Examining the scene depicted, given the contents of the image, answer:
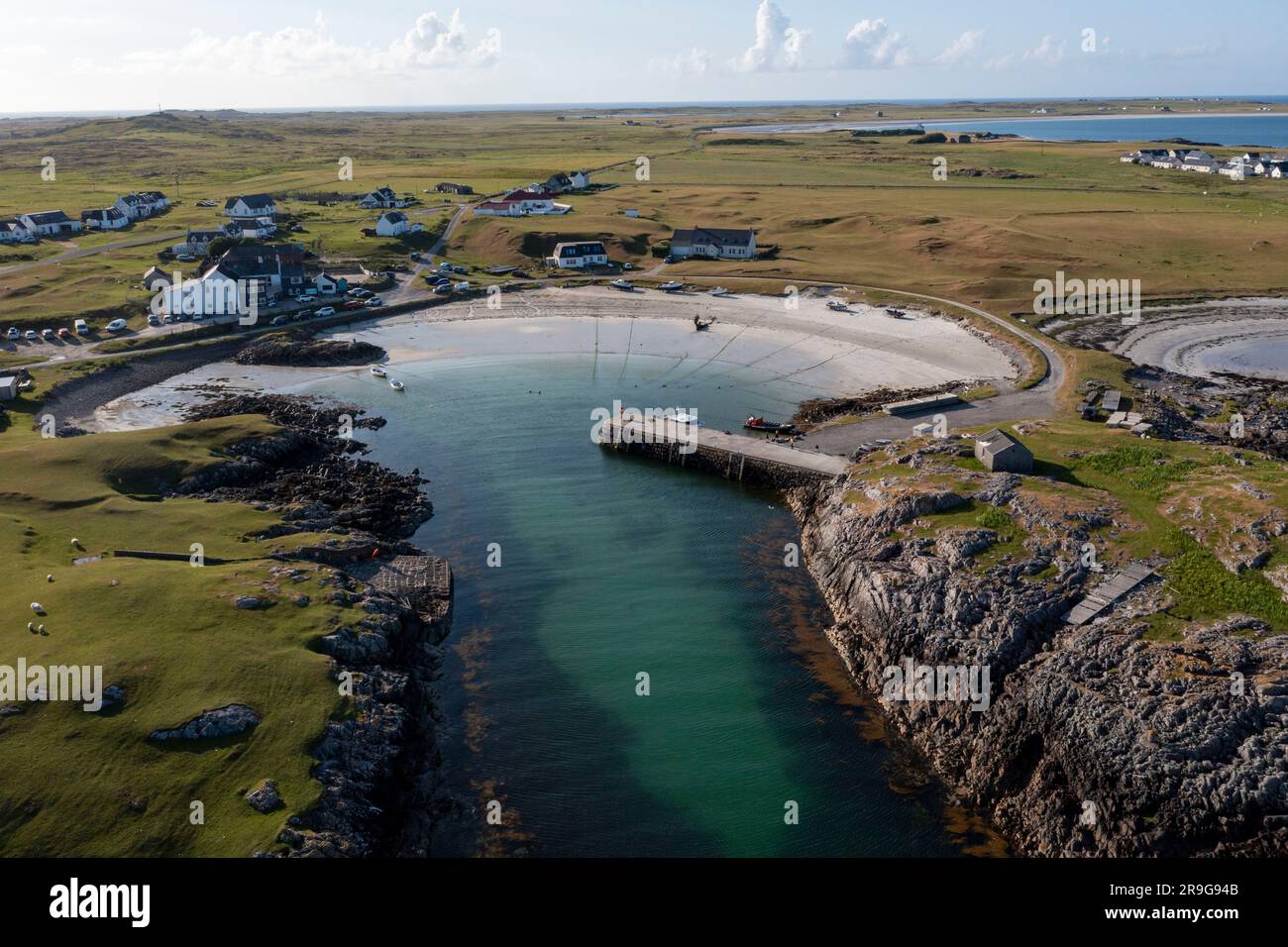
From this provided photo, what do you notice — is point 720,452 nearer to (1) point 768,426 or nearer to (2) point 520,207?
(1) point 768,426

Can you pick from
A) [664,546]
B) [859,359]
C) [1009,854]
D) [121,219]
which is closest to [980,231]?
[859,359]

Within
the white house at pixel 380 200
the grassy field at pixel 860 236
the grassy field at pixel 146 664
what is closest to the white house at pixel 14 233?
the grassy field at pixel 860 236

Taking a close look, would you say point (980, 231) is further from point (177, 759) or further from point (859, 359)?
point (177, 759)

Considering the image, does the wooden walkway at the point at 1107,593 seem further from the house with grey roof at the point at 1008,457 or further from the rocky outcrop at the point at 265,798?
the rocky outcrop at the point at 265,798

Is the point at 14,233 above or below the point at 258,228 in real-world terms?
below

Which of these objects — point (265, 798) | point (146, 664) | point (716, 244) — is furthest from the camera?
point (716, 244)

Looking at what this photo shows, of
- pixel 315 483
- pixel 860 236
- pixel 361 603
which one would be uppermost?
pixel 860 236

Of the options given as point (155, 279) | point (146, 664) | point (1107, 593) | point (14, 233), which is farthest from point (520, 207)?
point (1107, 593)
